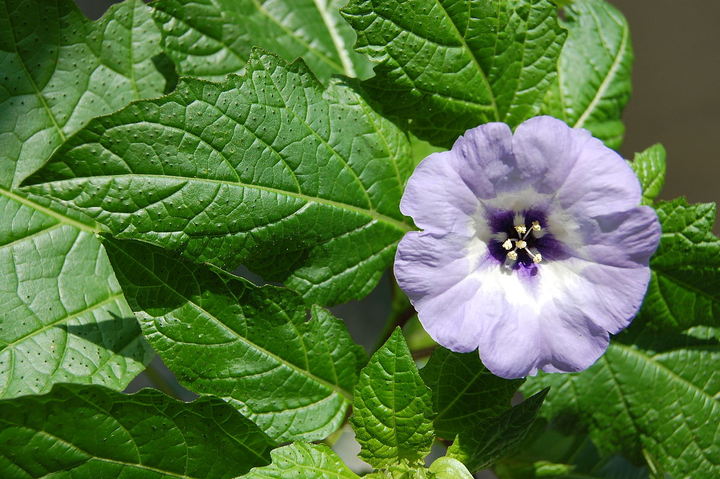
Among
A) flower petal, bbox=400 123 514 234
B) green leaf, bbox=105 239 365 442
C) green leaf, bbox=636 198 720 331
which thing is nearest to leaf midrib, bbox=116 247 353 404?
green leaf, bbox=105 239 365 442

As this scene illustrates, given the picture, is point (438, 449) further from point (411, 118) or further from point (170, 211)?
point (170, 211)

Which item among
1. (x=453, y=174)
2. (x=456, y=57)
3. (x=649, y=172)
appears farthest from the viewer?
(x=649, y=172)

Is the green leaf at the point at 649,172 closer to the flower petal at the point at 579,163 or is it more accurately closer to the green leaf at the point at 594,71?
the green leaf at the point at 594,71

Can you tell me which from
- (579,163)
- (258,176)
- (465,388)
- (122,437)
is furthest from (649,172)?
(122,437)

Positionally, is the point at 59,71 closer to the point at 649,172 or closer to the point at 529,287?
the point at 529,287

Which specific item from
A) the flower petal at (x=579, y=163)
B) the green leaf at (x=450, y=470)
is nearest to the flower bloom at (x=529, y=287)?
the flower petal at (x=579, y=163)

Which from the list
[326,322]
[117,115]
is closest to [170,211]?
[117,115]
